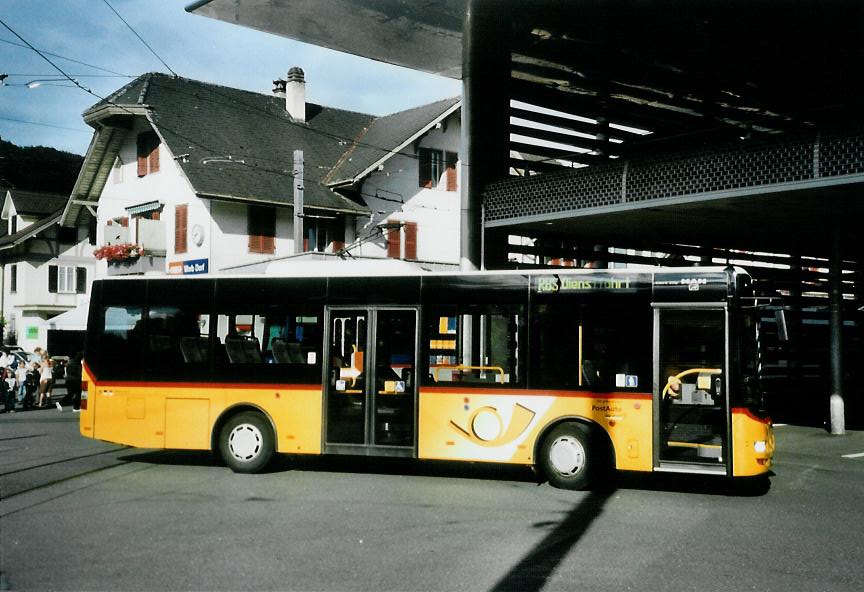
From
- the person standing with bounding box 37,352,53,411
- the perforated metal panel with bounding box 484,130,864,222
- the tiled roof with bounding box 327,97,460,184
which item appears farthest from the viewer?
the tiled roof with bounding box 327,97,460,184

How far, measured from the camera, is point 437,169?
4088 cm

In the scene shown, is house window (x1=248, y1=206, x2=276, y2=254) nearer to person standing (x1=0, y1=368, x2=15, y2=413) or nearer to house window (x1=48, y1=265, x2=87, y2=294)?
person standing (x1=0, y1=368, x2=15, y2=413)

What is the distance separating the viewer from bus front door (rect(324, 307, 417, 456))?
11.9m

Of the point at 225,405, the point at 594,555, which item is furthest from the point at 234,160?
the point at 594,555

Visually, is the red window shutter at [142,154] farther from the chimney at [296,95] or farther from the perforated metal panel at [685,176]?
the perforated metal panel at [685,176]

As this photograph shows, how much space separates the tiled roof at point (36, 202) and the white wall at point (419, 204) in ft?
85.4

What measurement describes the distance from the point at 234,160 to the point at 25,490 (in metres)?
26.8

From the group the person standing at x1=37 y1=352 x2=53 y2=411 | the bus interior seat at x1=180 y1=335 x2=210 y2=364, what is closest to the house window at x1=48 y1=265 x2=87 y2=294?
the person standing at x1=37 y1=352 x2=53 y2=411

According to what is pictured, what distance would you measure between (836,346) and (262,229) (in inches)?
912

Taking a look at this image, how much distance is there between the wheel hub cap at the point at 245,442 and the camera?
12.4 meters

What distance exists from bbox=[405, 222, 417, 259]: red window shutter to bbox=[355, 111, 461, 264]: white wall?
25cm

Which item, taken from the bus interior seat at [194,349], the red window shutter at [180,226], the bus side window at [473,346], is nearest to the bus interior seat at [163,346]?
the bus interior seat at [194,349]

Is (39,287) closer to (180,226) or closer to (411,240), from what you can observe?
(180,226)

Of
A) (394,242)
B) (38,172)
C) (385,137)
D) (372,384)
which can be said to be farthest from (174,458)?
(38,172)
